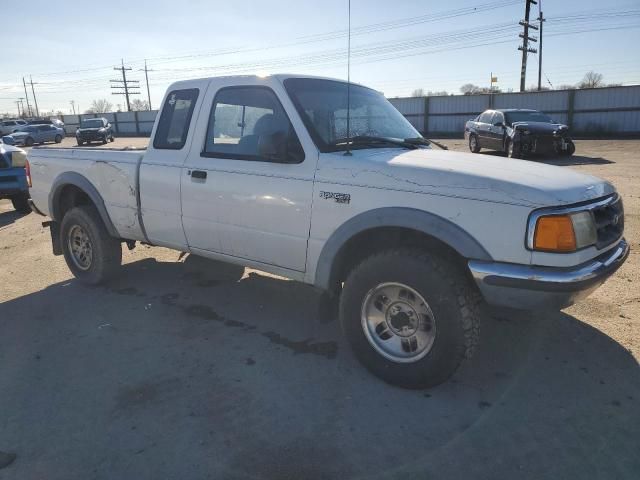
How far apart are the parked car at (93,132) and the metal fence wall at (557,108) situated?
64.6ft

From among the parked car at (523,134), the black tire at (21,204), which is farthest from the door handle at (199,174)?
the parked car at (523,134)

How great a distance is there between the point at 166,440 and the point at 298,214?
165cm

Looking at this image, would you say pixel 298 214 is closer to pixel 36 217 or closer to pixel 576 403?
pixel 576 403

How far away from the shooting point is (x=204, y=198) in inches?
158

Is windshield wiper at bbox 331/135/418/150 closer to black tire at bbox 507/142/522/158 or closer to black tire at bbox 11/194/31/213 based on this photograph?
black tire at bbox 11/194/31/213

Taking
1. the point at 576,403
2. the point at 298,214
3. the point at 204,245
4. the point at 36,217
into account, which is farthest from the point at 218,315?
the point at 36,217

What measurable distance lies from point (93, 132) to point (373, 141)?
32412mm

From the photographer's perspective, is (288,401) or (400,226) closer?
(400,226)

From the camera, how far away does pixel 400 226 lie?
2.97m

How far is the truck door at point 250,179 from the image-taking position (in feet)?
11.3

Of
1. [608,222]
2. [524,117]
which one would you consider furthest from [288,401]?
[524,117]

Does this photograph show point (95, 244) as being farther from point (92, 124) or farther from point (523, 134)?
point (92, 124)

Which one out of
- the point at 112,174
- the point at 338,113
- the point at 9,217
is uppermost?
the point at 338,113

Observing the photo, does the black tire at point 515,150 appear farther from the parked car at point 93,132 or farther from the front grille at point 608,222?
the parked car at point 93,132
